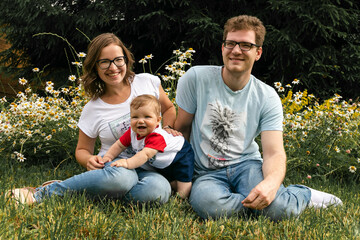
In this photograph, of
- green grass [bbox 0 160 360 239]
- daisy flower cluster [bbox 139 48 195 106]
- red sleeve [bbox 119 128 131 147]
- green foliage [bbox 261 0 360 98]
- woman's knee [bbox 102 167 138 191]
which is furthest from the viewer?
green foliage [bbox 261 0 360 98]

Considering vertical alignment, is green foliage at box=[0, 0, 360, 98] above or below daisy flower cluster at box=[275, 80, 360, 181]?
above

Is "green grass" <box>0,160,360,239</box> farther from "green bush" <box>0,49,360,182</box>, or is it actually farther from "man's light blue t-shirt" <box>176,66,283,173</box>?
"green bush" <box>0,49,360,182</box>

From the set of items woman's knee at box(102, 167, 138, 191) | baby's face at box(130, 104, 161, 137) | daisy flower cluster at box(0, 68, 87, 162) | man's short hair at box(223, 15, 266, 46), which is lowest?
daisy flower cluster at box(0, 68, 87, 162)

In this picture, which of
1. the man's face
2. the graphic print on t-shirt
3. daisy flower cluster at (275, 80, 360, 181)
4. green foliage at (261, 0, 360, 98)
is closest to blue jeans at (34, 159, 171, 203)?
the graphic print on t-shirt

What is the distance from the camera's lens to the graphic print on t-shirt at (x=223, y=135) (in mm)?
2764

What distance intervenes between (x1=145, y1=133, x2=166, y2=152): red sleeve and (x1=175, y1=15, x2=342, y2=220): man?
0.36 meters

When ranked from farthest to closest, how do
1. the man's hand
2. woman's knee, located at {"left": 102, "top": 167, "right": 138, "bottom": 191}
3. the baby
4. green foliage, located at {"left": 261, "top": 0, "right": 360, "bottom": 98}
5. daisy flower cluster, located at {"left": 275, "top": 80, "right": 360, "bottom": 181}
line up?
1. green foliage, located at {"left": 261, "top": 0, "right": 360, "bottom": 98}
2. daisy flower cluster, located at {"left": 275, "top": 80, "right": 360, "bottom": 181}
3. the baby
4. woman's knee, located at {"left": 102, "top": 167, "right": 138, "bottom": 191}
5. the man's hand

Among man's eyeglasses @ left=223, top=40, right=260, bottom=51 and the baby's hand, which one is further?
man's eyeglasses @ left=223, top=40, right=260, bottom=51

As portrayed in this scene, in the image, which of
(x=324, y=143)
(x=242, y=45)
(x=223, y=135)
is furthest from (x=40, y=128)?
(x=324, y=143)

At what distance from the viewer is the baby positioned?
256 centimetres

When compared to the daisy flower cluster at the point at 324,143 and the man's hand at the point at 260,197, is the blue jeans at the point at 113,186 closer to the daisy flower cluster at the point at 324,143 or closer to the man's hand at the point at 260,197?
the man's hand at the point at 260,197

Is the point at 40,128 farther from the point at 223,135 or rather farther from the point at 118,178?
the point at 223,135

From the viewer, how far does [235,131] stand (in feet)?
9.05

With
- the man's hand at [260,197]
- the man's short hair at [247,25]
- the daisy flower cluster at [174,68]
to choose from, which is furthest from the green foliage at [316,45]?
the man's hand at [260,197]
